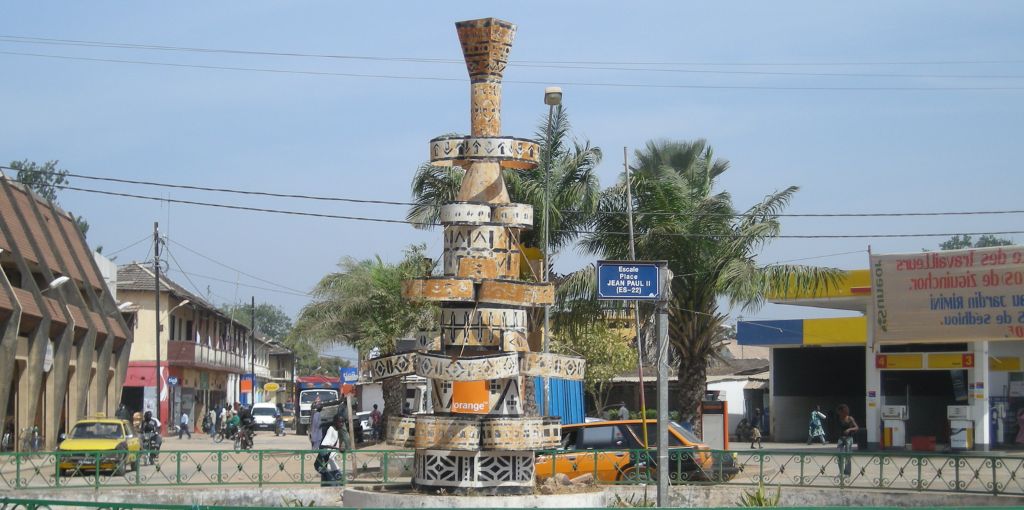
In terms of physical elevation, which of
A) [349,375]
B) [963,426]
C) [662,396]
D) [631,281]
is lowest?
[963,426]

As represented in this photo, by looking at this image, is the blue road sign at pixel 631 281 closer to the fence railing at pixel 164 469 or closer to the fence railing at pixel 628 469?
the fence railing at pixel 628 469

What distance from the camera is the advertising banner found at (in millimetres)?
30469

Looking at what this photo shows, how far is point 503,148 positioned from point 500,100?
2.77ft

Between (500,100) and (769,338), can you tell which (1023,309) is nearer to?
(769,338)

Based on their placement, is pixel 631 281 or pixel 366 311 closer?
pixel 631 281

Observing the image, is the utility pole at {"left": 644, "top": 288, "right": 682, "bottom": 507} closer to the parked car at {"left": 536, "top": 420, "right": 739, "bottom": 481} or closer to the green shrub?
the green shrub

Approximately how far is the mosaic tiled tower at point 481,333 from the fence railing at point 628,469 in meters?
3.37

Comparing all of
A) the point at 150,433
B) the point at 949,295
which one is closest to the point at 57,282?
the point at 150,433

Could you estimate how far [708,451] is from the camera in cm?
2191

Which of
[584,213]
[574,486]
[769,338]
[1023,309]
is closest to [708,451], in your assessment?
[574,486]

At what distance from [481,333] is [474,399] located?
101cm

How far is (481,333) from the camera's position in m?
17.3

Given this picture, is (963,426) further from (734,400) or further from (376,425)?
(376,425)

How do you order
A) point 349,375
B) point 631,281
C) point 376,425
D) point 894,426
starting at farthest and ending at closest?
1. point 376,425
2. point 349,375
3. point 894,426
4. point 631,281
